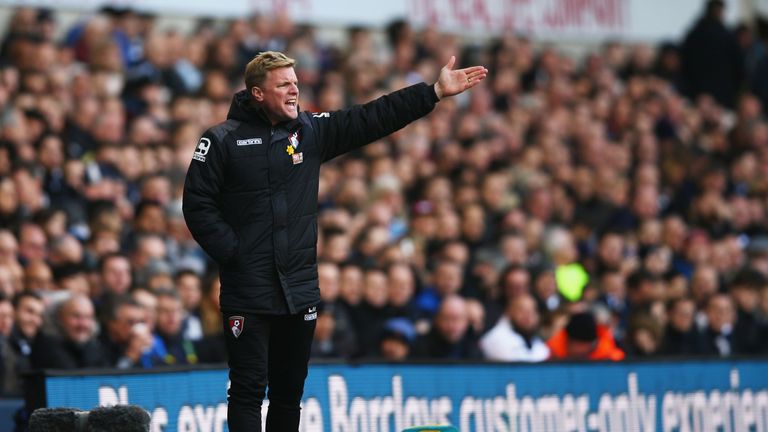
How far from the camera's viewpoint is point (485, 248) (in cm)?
1408

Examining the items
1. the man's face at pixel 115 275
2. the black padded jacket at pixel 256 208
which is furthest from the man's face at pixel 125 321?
the black padded jacket at pixel 256 208

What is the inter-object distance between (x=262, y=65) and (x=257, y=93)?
135 mm

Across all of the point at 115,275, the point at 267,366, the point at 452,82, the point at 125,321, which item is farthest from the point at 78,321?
the point at 452,82

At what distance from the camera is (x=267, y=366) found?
716 cm

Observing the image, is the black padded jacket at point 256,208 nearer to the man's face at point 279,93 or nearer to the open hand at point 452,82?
the man's face at point 279,93

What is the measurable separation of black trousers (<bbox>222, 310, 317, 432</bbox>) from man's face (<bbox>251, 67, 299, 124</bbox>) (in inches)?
37.5

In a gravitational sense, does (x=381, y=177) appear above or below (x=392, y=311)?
above

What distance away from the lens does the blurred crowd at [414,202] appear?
11.0 meters

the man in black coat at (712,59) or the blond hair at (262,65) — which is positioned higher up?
the man in black coat at (712,59)

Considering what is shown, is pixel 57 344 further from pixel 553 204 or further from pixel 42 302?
pixel 553 204

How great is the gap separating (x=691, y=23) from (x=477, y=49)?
4439 millimetres

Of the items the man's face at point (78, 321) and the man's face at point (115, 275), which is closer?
the man's face at point (78, 321)

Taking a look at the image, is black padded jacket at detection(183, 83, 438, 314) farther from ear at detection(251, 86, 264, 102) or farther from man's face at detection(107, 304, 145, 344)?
man's face at detection(107, 304, 145, 344)

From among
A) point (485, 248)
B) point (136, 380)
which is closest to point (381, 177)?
point (485, 248)
